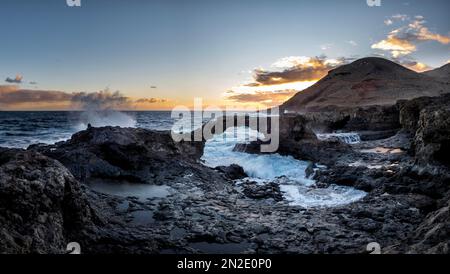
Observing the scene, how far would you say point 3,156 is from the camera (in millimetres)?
7828

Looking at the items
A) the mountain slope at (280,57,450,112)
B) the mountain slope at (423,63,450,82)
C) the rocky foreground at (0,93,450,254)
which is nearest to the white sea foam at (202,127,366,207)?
the rocky foreground at (0,93,450,254)

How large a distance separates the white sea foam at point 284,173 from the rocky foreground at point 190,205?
69 centimetres

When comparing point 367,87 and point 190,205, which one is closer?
point 190,205

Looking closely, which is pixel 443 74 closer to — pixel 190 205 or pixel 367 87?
pixel 367 87

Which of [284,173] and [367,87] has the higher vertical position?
[367,87]

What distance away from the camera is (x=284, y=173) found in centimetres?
1734

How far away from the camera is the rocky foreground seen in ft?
21.5

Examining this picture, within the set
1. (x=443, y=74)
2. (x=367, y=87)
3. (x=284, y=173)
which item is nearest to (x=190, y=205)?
(x=284, y=173)

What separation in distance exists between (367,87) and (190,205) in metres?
104

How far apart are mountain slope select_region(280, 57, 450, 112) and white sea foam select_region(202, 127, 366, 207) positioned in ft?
216

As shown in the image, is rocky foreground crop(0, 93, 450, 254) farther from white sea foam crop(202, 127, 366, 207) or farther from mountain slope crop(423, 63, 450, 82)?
mountain slope crop(423, 63, 450, 82)
